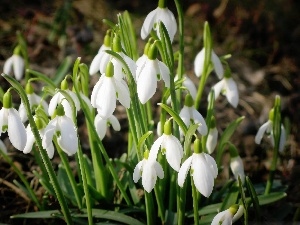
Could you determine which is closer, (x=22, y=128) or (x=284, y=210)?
(x=22, y=128)

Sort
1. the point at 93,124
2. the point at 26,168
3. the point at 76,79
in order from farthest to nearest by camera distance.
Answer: the point at 26,168, the point at 93,124, the point at 76,79

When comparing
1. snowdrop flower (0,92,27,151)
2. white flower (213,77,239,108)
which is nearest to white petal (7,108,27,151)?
snowdrop flower (0,92,27,151)

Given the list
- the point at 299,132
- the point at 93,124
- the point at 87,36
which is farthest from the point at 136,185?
the point at 87,36

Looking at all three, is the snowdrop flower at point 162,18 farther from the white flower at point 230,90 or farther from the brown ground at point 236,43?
the brown ground at point 236,43

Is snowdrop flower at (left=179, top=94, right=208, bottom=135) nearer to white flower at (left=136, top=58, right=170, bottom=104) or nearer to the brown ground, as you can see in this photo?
white flower at (left=136, top=58, right=170, bottom=104)

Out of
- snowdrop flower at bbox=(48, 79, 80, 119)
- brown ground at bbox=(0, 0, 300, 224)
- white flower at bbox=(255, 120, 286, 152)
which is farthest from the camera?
brown ground at bbox=(0, 0, 300, 224)

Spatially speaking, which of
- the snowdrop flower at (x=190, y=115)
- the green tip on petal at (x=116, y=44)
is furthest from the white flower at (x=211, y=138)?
the green tip on petal at (x=116, y=44)

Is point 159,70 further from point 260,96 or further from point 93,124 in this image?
point 260,96
